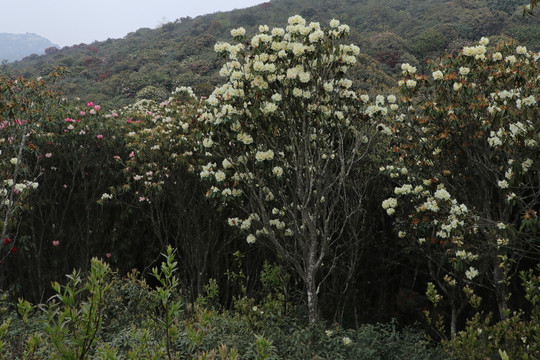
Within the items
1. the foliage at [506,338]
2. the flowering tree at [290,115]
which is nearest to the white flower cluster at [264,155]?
the flowering tree at [290,115]

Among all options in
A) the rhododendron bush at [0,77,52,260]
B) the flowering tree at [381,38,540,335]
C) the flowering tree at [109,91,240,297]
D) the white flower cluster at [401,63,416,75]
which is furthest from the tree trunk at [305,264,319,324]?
the rhododendron bush at [0,77,52,260]

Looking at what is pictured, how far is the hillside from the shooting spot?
84.7 feet

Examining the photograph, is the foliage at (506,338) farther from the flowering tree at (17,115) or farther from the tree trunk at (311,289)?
the flowering tree at (17,115)

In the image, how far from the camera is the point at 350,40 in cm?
2964

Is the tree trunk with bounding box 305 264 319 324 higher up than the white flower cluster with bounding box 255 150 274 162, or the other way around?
the white flower cluster with bounding box 255 150 274 162

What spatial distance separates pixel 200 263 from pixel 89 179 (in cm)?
238

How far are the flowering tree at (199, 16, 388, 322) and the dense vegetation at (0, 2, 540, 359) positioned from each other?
0.02m

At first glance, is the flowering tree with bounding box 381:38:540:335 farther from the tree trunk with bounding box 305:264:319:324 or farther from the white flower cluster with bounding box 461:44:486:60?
the tree trunk with bounding box 305:264:319:324

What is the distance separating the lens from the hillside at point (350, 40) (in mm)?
25812

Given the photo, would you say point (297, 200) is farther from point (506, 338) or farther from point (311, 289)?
point (506, 338)

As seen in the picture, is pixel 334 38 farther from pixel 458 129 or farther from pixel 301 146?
pixel 458 129

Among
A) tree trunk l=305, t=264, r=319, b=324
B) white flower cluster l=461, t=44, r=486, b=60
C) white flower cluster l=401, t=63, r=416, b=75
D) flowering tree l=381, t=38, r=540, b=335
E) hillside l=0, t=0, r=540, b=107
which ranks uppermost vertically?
hillside l=0, t=0, r=540, b=107

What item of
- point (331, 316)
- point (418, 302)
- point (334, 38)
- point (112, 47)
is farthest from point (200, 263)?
point (112, 47)

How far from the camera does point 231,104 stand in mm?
4125
